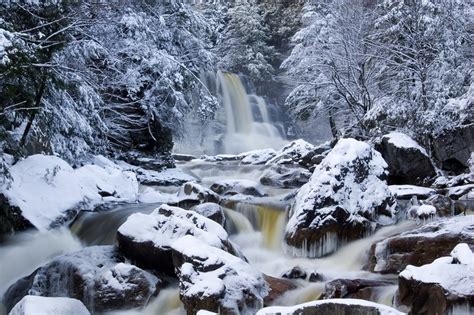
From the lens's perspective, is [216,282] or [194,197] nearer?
[216,282]

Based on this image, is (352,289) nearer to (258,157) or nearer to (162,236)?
(162,236)

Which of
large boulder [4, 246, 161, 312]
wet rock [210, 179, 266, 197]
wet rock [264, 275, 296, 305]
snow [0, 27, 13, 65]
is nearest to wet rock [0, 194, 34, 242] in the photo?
large boulder [4, 246, 161, 312]

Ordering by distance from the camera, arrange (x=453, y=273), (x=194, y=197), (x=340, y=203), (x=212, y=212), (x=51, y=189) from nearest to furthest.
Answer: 1. (x=453, y=273)
2. (x=340, y=203)
3. (x=212, y=212)
4. (x=51, y=189)
5. (x=194, y=197)

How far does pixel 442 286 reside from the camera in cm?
497

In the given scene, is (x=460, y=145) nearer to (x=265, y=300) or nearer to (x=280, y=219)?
(x=280, y=219)

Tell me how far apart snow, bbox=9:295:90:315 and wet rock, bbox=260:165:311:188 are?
10.1 meters

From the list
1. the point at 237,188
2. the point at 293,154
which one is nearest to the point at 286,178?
the point at 237,188

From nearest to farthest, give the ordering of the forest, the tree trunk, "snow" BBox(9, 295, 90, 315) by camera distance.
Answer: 1. "snow" BBox(9, 295, 90, 315)
2. the forest
3. the tree trunk

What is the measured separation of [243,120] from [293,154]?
830 centimetres

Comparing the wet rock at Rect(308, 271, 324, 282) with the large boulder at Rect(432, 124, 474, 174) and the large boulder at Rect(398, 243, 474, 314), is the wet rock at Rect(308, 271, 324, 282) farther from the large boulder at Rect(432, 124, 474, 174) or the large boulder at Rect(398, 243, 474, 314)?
the large boulder at Rect(432, 124, 474, 174)

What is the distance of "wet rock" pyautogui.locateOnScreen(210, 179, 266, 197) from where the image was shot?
13.0 m

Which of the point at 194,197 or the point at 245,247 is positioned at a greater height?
the point at 194,197

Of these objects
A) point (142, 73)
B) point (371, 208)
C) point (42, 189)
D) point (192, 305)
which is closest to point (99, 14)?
point (142, 73)

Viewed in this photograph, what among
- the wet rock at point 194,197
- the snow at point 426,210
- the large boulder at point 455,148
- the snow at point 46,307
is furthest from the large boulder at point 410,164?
the snow at point 46,307
